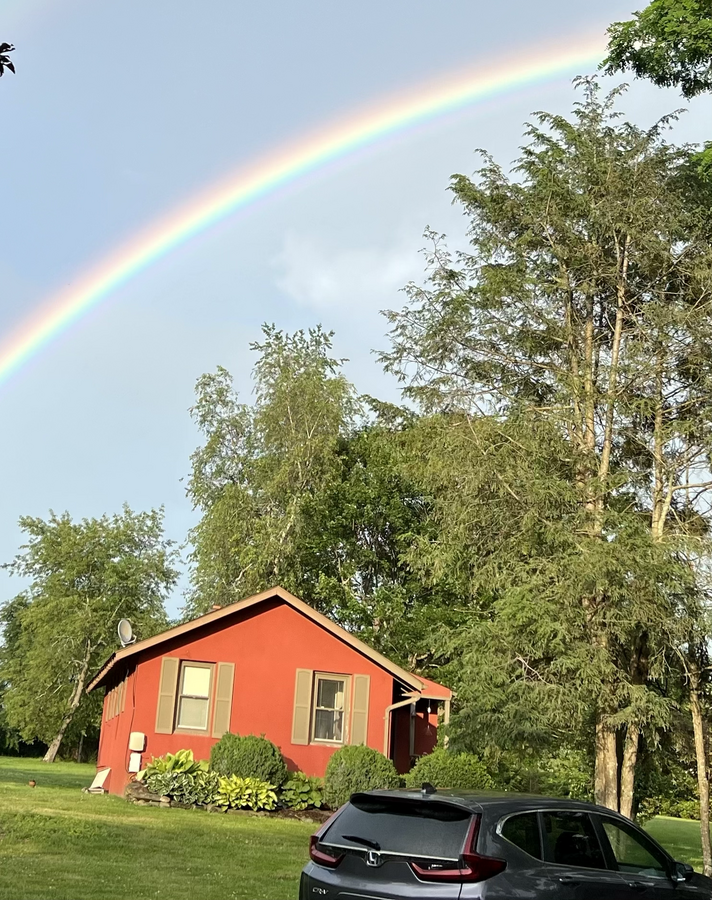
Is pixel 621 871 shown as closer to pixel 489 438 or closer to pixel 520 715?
pixel 520 715

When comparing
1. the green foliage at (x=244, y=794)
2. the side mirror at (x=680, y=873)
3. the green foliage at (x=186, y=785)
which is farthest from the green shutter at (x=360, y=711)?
the side mirror at (x=680, y=873)

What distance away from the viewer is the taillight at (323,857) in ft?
20.2

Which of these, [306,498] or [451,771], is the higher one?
[306,498]

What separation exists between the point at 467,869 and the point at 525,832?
2.04 feet

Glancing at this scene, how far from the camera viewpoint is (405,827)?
6.05 meters

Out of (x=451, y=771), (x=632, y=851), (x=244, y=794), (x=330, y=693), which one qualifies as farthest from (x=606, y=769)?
(x=632, y=851)

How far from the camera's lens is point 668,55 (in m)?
20.0

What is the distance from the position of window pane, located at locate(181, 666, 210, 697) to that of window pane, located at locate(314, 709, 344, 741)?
276cm

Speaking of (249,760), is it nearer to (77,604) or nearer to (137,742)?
(137,742)

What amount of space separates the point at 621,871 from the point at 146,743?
1742 centimetres

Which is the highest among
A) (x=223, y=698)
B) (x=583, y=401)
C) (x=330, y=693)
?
(x=583, y=401)

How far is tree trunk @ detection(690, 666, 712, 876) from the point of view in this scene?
57.8 ft

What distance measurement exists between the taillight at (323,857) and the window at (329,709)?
56.7 ft

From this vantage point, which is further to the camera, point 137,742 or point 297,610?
point 297,610
